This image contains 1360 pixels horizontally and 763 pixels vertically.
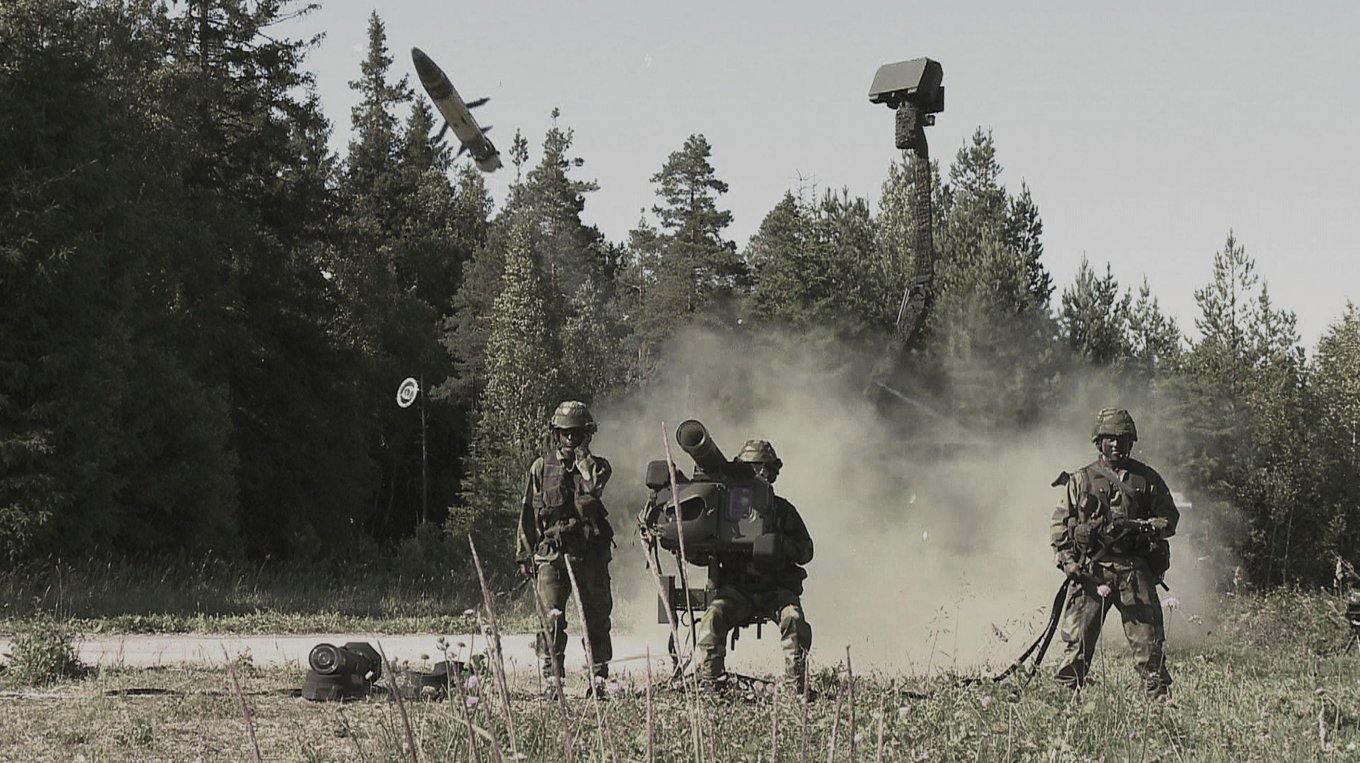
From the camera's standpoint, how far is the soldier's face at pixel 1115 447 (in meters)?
10.5

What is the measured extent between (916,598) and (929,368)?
1889 cm

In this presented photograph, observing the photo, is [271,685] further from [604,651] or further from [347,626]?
[347,626]

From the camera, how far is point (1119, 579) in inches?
408

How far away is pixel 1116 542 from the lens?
1039cm

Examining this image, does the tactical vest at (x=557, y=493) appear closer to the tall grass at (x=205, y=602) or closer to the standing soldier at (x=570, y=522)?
the standing soldier at (x=570, y=522)

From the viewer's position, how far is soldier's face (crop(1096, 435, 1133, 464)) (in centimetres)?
1054

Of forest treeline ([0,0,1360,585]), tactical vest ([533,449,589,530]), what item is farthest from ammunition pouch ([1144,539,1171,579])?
forest treeline ([0,0,1360,585])

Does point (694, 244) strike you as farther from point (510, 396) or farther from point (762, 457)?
point (762, 457)

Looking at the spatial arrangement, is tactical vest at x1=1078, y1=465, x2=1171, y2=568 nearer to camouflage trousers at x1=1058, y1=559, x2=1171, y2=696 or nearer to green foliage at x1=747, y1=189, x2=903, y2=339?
camouflage trousers at x1=1058, y1=559, x2=1171, y2=696

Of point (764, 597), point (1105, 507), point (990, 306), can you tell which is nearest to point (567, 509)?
point (764, 597)

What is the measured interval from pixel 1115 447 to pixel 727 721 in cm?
448

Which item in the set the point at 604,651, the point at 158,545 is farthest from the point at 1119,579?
the point at 158,545

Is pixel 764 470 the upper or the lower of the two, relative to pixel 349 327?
lower

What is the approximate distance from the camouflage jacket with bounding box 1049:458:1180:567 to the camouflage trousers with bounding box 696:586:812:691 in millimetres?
1912
